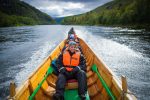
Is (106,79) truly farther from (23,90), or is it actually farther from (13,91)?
(13,91)

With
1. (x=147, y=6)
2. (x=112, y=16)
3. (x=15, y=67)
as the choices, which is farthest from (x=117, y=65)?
(x=112, y=16)

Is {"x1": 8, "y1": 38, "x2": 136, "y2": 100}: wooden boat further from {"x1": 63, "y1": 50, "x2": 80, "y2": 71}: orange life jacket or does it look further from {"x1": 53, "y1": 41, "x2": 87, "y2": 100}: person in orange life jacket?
{"x1": 63, "y1": 50, "x2": 80, "y2": 71}: orange life jacket

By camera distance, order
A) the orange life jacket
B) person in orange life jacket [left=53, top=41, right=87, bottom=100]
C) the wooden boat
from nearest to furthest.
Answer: the wooden boat
person in orange life jacket [left=53, top=41, right=87, bottom=100]
the orange life jacket

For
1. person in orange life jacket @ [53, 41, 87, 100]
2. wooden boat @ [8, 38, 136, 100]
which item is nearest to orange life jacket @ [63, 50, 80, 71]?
person in orange life jacket @ [53, 41, 87, 100]

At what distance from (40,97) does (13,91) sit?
153 cm

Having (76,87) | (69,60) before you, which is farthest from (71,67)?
(76,87)

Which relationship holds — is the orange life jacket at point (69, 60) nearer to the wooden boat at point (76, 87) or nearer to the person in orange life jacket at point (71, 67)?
the person in orange life jacket at point (71, 67)

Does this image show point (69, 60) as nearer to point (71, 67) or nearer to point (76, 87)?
point (71, 67)

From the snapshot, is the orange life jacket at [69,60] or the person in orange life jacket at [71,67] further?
the orange life jacket at [69,60]

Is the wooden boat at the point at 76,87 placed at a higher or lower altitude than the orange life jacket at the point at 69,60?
lower

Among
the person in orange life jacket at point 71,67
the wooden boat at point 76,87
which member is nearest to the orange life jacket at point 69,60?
the person in orange life jacket at point 71,67

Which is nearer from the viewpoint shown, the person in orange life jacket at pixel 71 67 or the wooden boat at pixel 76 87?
the wooden boat at pixel 76 87

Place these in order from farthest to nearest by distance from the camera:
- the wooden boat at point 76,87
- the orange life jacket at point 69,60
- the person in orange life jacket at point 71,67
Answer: the orange life jacket at point 69,60, the person in orange life jacket at point 71,67, the wooden boat at point 76,87

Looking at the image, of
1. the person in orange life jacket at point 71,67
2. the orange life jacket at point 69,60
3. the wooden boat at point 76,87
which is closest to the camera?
the wooden boat at point 76,87
